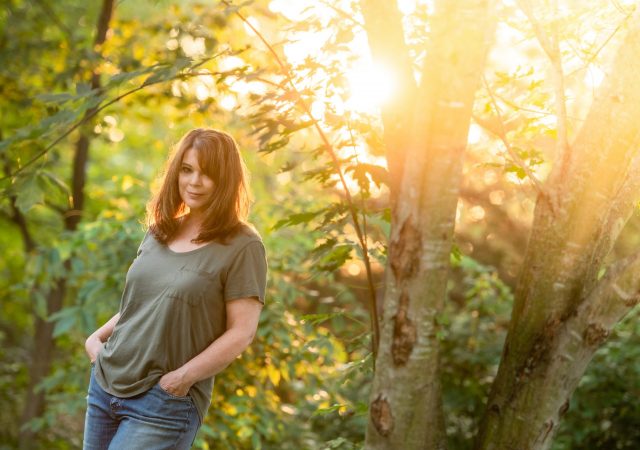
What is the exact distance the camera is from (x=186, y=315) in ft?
7.75

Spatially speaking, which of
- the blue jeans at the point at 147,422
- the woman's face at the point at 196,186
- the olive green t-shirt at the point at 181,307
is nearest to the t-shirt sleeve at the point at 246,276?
the olive green t-shirt at the point at 181,307

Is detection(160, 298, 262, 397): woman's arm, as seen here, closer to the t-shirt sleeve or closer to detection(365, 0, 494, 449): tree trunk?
the t-shirt sleeve

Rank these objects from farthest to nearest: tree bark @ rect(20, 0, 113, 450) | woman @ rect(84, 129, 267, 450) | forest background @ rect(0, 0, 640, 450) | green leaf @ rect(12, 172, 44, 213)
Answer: tree bark @ rect(20, 0, 113, 450), green leaf @ rect(12, 172, 44, 213), forest background @ rect(0, 0, 640, 450), woman @ rect(84, 129, 267, 450)

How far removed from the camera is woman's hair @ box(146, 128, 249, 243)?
2.46 m

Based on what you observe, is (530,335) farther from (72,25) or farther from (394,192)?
(72,25)

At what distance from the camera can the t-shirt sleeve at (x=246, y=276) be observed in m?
2.37

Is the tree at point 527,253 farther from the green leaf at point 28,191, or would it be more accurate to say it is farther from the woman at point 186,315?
the green leaf at point 28,191

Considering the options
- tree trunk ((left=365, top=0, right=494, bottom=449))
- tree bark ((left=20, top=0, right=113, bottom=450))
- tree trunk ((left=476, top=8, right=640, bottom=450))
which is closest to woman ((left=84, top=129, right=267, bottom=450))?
tree trunk ((left=365, top=0, right=494, bottom=449))

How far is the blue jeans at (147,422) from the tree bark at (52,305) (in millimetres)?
4463

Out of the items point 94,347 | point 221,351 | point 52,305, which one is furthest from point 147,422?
point 52,305

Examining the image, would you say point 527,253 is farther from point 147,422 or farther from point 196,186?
point 147,422

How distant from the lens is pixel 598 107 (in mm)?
2352

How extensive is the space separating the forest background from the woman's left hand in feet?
1.78

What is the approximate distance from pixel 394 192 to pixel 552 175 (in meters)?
0.47
